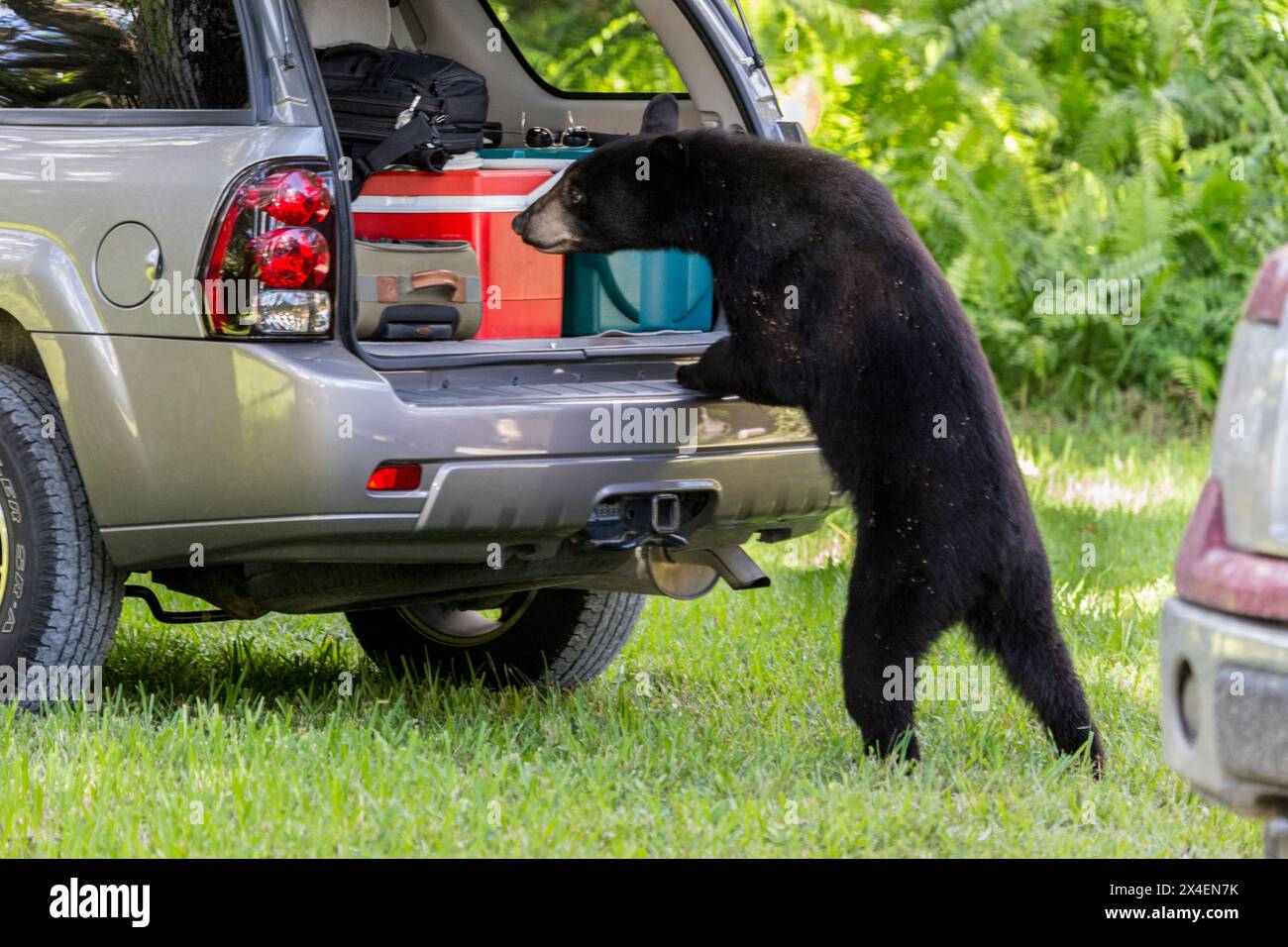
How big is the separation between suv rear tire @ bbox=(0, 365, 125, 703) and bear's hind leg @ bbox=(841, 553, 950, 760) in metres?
1.85

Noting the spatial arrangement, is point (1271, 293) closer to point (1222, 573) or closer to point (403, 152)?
point (1222, 573)

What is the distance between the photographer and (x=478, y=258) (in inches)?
179

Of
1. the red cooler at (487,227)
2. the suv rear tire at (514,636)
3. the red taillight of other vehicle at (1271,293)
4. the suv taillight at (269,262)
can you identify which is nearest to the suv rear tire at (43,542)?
the suv taillight at (269,262)

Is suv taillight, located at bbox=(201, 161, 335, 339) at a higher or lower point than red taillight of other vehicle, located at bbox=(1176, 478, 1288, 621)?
higher

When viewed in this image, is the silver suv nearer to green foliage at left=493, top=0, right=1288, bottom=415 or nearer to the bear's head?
the bear's head

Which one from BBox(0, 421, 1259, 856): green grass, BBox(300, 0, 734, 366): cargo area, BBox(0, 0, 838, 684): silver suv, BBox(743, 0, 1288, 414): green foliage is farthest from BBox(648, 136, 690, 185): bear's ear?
BBox(743, 0, 1288, 414): green foliage

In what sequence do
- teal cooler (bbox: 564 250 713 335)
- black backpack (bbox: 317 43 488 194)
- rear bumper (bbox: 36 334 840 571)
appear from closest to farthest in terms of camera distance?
rear bumper (bbox: 36 334 840 571), black backpack (bbox: 317 43 488 194), teal cooler (bbox: 564 250 713 335)

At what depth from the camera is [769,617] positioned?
5957 millimetres

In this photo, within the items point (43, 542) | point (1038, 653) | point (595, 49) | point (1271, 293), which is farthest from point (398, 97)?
point (595, 49)

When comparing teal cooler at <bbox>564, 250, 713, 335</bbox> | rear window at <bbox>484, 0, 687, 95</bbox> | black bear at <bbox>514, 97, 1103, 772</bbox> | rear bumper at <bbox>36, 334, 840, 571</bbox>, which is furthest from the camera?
rear window at <bbox>484, 0, 687, 95</bbox>

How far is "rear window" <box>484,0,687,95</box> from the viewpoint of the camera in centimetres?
1205

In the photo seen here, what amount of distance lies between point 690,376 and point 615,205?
0.56m

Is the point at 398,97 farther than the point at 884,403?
Yes

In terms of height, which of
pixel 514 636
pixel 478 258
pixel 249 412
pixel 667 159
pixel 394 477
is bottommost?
pixel 514 636
